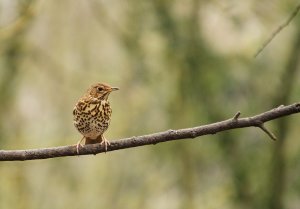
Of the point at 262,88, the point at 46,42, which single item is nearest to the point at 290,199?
the point at 262,88

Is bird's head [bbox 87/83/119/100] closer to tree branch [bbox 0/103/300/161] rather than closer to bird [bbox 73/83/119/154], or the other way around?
bird [bbox 73/83/119/154]

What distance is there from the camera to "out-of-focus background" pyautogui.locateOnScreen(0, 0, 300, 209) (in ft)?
24.1

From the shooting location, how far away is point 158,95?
873 centimetres

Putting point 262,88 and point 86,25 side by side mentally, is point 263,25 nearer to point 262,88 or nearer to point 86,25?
point 262,88

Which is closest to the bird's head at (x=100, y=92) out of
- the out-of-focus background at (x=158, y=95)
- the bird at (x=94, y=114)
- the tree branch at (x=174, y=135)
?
the bird at (x=94, y=114)

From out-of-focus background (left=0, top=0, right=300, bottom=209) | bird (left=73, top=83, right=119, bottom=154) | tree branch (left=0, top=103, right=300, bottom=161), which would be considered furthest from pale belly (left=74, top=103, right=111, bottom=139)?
out-of-focus background (left=0, top=0, right=300, bottom=209)

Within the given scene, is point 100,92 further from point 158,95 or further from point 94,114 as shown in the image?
point 158,95

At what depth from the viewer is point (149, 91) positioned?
883 cm

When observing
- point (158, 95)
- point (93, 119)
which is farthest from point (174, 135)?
point (158, 95)

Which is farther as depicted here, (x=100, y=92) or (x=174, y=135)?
(x=100, y=92)

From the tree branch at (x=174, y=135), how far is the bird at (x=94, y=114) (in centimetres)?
80

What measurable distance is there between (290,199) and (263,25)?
1862mm

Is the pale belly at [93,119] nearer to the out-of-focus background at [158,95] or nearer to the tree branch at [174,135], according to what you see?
the tree branch at [174,135]

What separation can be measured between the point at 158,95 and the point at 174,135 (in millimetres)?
5231
